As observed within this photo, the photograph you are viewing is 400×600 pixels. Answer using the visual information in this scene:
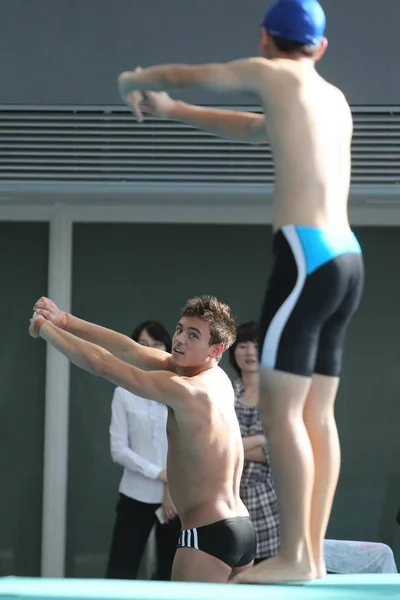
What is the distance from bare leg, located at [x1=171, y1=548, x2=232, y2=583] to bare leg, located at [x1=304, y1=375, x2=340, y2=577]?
1130mm

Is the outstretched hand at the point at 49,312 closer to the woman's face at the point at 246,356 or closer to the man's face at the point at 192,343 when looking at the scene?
the man's face at the point at 192,343

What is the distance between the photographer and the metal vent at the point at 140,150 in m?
7.29

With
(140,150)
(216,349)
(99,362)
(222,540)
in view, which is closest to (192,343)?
(216,349)

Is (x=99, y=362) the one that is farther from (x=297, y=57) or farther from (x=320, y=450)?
(x=297, y=57)

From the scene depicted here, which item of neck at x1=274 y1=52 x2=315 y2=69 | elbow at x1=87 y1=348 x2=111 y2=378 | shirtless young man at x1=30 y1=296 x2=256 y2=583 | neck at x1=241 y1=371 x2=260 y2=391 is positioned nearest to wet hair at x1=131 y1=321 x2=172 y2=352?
neck at x1=241 y1=371 x2=260 y2=391

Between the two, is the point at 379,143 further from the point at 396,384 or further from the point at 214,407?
the point at 214,407

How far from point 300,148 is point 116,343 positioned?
5.51 feet

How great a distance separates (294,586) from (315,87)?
1.43 metres

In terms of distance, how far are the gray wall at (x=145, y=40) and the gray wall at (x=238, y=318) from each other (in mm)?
1053

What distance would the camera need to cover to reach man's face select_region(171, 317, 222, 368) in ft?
15.6

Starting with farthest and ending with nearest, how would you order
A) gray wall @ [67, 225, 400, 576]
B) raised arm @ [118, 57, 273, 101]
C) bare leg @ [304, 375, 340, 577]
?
gray wall @ [67, 225, 400, 576] → bare leg @ [304, 375, 340, 577] → raised arm @ [118, 57, 273, 101]

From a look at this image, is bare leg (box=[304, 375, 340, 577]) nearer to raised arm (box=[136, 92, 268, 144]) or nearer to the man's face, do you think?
raised arm (box=[136, 92, 268, 144])

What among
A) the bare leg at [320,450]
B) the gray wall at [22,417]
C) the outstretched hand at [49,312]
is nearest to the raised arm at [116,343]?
the outstretched hand at [49,312]

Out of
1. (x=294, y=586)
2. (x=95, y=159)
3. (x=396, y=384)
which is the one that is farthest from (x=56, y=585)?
(x=396, y=384)
